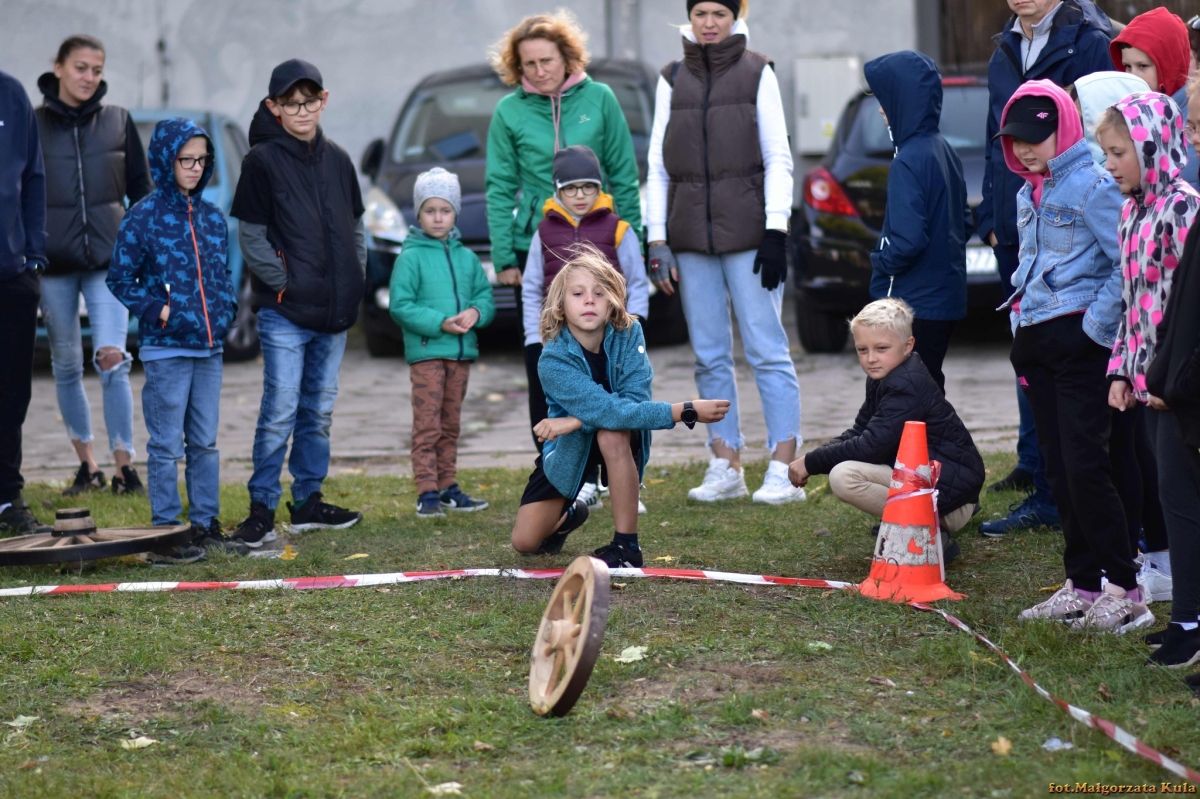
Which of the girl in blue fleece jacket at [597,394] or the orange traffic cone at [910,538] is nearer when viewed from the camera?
the orange traffic cone at [910,538]

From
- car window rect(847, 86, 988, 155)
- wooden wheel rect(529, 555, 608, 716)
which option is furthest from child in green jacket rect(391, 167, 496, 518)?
car window rect(847, 86, 988, 155)

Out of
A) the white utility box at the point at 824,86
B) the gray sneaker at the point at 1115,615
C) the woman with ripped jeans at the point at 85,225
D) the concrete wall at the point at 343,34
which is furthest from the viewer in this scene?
the concrete wall at the point at 343,34

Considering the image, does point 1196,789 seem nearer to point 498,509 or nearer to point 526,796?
point 526,796

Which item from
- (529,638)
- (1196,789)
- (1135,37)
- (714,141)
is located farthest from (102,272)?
(1196,789)

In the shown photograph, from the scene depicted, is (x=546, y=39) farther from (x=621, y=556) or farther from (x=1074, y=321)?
(x=1074, y=321)

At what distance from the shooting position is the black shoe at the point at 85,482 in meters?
7.39

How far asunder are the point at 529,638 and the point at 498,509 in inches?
89.7

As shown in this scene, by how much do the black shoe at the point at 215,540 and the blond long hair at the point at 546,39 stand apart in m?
Result: 2.55

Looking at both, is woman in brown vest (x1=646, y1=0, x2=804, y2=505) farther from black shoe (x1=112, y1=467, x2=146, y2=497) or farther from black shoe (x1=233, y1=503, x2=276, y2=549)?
black shoe (x1=112, y1=467, x2=146, y2=497)

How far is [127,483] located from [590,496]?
2502 mm

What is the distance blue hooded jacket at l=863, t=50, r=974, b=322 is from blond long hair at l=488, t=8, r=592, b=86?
1555 millimetres

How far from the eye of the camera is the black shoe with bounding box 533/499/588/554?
560 centimetres

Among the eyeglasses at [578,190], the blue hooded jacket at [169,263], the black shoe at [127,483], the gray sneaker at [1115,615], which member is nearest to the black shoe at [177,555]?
the blue hooded jacket at [169,263]

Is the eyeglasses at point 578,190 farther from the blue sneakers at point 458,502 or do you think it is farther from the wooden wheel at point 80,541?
the wooden wheel at point 80,541
